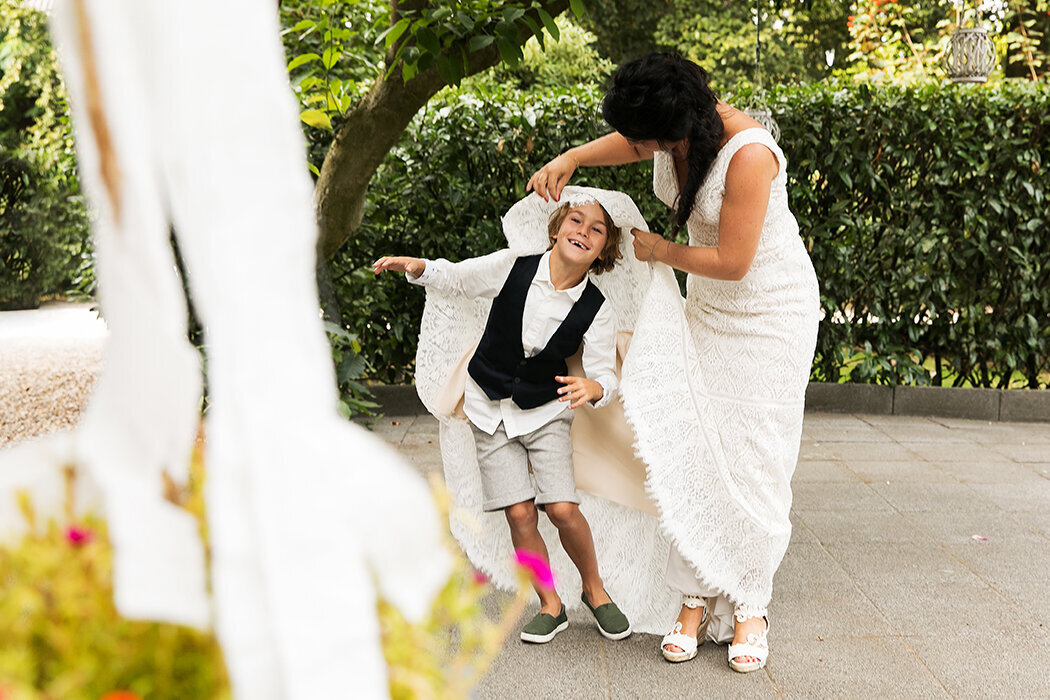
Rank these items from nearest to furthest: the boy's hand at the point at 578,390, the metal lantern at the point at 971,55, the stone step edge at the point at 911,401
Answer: the boy's hand at the point at 578,390, the stone step edge at the point at 911,401, the metal lantern at the point at 971,55

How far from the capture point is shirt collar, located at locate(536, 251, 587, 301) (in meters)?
2.88

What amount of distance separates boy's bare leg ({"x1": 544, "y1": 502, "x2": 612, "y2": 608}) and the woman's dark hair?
3.81 feet

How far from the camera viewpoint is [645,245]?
2.81 m

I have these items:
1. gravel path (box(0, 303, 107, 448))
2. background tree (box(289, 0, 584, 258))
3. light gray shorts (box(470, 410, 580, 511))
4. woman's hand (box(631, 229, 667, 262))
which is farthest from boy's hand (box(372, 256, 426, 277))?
gravel path (box(0, 303, 107, 448))

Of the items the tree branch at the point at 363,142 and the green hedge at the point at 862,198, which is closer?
the tree branch at the point at 363,142

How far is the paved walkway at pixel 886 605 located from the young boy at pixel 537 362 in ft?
0.82

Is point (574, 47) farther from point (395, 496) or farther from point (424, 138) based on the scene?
point (395, 496)

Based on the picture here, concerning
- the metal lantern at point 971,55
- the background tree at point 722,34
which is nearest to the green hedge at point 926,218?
the metal lantern at point 971,55

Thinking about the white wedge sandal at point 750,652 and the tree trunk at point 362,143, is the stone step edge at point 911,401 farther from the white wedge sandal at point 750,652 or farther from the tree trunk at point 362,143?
the white wedge sandal at point 750,652

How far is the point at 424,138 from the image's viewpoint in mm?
6207

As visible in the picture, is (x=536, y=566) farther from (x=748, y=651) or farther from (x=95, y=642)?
(x=748, y=651)

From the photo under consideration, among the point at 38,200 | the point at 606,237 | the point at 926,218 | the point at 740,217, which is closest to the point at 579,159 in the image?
the point at 606,237

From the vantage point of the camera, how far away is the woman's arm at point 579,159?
286 cm

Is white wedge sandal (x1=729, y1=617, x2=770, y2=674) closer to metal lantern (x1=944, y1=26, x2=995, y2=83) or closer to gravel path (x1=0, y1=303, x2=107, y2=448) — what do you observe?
gravel path (x1=0, y1=303, x2=107, y2=448)
